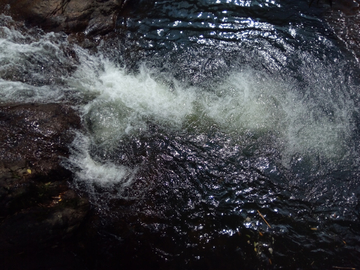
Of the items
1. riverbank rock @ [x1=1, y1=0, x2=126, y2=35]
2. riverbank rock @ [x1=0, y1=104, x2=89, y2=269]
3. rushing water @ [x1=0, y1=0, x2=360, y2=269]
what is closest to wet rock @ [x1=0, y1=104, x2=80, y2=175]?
riverbank rock @ [x1=0, y1=104, x2=89, y2=269]

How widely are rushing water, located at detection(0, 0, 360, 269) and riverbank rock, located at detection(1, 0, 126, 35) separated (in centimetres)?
33

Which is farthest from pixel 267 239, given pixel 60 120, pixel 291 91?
pixel 60 120

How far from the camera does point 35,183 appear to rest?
348 cm

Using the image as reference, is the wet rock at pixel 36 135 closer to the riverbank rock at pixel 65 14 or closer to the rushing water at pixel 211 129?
the rushing water at pixel 211 129

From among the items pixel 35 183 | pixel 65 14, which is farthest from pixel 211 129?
pixel 65 14

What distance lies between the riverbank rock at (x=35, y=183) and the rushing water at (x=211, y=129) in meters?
0.25

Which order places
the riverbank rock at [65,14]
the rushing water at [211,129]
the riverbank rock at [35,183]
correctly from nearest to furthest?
the riverbank rock at [35,183] → the rushing water at [211,129] → the riverbank rock at [65,14]

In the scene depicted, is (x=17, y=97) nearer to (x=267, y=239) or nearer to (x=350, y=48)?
(x=267, y=239)

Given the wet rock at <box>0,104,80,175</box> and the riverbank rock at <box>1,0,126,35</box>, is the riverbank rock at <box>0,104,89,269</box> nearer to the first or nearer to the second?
the wet rock at <box>0,104,80,175</box>

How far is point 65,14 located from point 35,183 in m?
4.11

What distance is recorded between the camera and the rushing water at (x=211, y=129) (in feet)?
11.7

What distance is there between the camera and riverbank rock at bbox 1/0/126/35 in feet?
18.5

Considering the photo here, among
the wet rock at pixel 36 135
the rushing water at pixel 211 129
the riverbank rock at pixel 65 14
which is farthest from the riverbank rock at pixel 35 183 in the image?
the riverbank rock at pixel 65 14

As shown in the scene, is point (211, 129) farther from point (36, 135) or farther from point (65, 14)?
point (65, 14)
